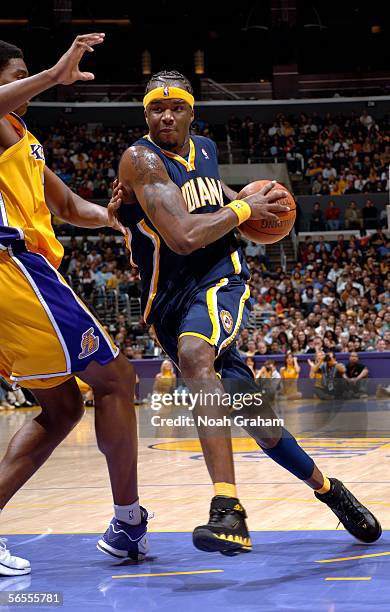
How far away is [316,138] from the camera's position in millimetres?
29531

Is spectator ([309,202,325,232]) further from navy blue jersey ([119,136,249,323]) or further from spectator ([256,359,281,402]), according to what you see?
navy blue jersey ([119,136,249,323])

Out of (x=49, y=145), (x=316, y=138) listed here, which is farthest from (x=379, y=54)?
(x=49, y=145)

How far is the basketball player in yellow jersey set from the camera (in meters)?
3.82

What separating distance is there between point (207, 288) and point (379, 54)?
3287 centimetres

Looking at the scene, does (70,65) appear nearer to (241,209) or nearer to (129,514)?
(241,209)

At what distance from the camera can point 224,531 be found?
357 cm

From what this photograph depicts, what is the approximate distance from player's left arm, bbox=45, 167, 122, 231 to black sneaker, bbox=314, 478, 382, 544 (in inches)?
70.7

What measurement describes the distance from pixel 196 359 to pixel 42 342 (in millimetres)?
681

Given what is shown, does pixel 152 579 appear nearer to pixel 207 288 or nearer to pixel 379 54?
pixel 207 288

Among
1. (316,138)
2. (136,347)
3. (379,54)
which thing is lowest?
(136,347)

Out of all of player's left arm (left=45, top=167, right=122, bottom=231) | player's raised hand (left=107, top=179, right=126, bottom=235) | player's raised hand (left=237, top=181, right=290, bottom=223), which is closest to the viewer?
player's raised hand (left=237, top=181, right=290, bottom=223)

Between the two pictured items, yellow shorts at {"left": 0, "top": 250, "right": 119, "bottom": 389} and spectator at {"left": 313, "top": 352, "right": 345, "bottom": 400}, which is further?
spectator at {"left": 313, "top": 352, "right": 345, "bottom": 400}

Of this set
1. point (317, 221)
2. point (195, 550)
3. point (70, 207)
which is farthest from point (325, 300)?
point (195, 550)

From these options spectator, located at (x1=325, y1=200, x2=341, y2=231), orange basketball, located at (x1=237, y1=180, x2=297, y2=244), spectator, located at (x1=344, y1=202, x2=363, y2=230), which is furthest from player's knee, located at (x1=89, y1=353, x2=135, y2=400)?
spectator, located at (x1=325, y1=200, x2=341, y2=231)
